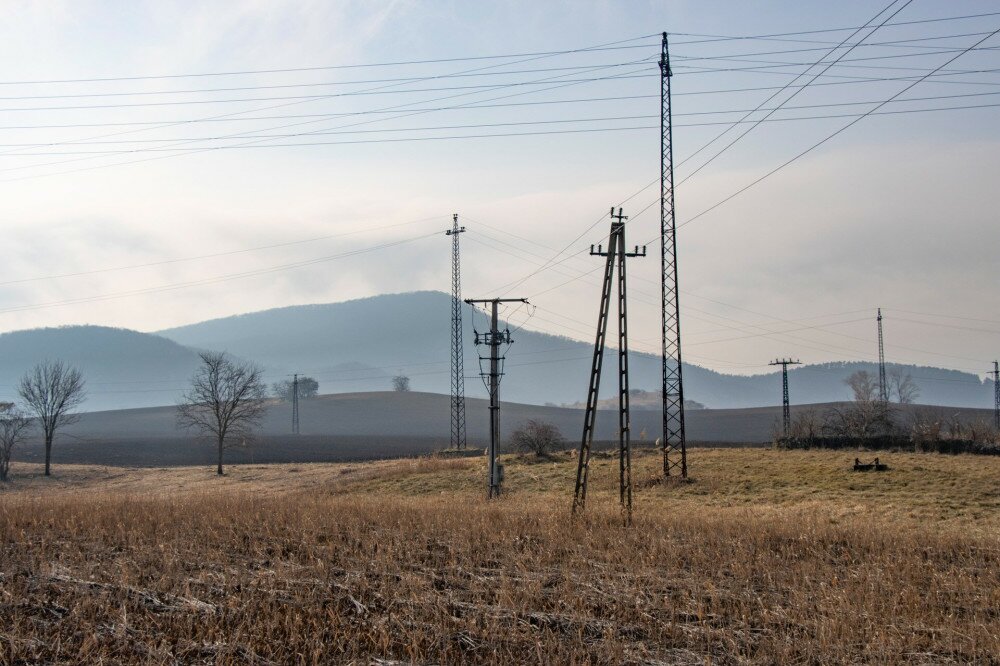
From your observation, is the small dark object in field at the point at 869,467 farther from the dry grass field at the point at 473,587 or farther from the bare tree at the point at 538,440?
the bare tree at the point at 538,440

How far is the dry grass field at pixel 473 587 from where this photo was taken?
35.0ft

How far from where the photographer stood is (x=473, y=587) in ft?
44.2

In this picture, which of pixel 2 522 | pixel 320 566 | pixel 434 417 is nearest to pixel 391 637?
pixel 320 566

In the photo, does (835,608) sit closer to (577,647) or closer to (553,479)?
(577,647)

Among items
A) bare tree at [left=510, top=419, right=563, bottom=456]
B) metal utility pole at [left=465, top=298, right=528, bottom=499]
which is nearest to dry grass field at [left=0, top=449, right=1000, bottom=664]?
metal utility pole at [left=465, top=298, right=528, bottom=499]

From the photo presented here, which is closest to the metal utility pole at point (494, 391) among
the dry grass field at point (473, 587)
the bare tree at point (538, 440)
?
the dry grass field at point (473, 587)

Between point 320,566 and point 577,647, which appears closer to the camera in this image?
point 577,647

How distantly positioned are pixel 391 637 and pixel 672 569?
591cm

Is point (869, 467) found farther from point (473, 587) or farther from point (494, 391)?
point (473, 587)

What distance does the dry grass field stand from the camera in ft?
35.0

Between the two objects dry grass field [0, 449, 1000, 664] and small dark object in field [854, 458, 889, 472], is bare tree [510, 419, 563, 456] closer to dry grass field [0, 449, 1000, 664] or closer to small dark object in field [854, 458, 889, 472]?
small dark object in field [854, 458, 889, 472]

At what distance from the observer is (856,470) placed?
4116 centimetres

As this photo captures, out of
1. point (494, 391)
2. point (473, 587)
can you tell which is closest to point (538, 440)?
point (494, 391)

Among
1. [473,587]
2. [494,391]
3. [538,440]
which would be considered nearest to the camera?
[473,587]
